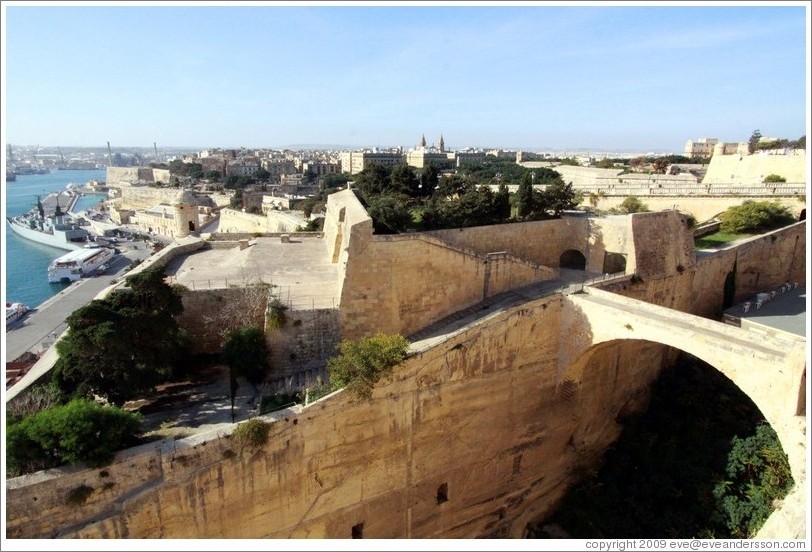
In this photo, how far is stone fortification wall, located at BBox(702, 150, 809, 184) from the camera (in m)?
22.2

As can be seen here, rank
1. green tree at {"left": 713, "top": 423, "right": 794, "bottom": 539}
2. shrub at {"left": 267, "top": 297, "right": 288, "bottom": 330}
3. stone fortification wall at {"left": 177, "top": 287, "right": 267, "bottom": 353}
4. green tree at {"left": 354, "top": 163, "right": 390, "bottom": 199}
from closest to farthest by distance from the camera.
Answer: shrub at {"left": 267, "top": 297, "right": 288, "bottom": 330} → green tree at {"left": 713, "top": 423, "right": 794, "bottom": 539} → stone fortification wall at {"left": 177, "top": 287, "right": 267, "bottom": 353} → green tree at {"left": 354, "top": 163, "right": 390, "bottom": 199}

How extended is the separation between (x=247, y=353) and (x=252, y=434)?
7.78 feet

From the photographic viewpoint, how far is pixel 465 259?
39.6 ft

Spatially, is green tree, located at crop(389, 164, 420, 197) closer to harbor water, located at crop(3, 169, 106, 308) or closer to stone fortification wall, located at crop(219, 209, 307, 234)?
stone fortification wall, located at crop(219, 209, 307, 234)

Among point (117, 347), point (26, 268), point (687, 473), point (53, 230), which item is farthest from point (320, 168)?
point (687, 473)

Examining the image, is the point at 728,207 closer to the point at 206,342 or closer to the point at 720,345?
the point at 720,345

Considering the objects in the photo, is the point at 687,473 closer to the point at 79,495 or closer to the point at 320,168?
the point at 79,495

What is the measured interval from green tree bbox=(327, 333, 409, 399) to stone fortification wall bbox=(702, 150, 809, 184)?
21.8 meters

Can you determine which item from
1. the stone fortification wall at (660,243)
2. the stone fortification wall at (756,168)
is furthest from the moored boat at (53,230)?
the stone fortification wall at (756,168)

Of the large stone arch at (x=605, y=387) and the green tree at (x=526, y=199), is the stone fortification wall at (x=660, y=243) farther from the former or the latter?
the green tree at (x=526, y=199)

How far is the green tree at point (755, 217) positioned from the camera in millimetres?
18219

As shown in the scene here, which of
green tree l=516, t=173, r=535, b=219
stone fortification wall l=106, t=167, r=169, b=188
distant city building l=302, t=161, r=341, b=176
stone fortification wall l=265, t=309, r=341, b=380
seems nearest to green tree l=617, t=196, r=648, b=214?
green tree l=516, t=173, r=535, b=219

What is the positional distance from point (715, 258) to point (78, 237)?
45.1 m

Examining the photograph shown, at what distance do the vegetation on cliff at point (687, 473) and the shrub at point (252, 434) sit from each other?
8134 mm
